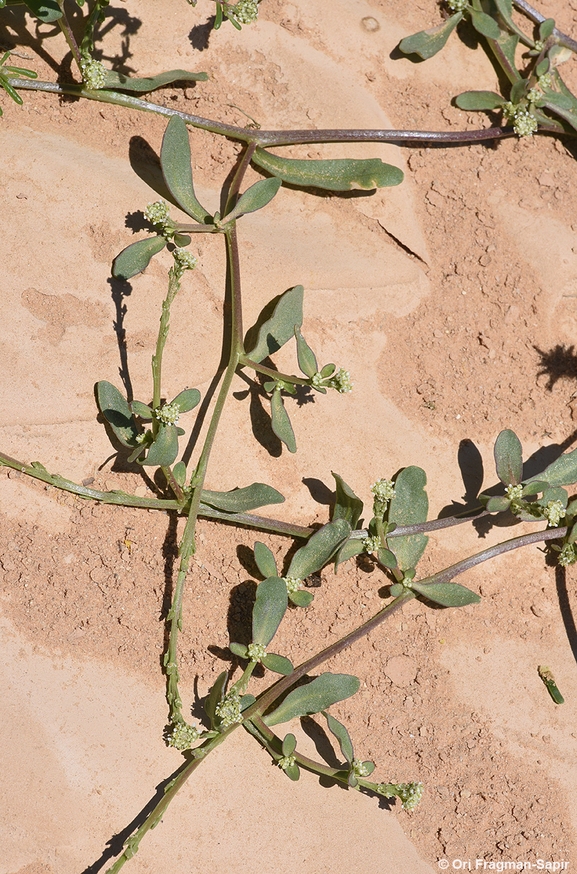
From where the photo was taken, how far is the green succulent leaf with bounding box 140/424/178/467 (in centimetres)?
248

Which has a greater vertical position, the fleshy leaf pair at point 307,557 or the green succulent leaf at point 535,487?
the green succulent leaf at point 535,487

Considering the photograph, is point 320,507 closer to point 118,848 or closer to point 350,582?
point 350,582

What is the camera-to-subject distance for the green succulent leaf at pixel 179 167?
2.76 meters

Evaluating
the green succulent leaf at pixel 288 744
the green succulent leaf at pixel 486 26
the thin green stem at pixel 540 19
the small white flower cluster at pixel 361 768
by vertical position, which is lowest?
the green succulent leaf at pixel 288 744

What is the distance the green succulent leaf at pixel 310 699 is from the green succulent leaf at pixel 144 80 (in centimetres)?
216

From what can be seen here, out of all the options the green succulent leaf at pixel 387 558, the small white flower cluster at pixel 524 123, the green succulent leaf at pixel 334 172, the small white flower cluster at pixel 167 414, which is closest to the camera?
the small white flower cluster at pixel 167 414

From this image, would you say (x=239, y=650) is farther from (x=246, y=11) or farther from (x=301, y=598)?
(x=246, y=11)

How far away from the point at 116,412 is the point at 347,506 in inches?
33.6

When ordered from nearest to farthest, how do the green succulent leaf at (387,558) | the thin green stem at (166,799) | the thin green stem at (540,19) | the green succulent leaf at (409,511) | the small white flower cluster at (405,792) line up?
the thin green stem at (166,799)
the small white flower cluster at (405,792)
the green succulent leaf at (387,558)
the green succulent leaf at (409,511)
the thin green stem at (540,19)

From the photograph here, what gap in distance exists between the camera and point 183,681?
267cm

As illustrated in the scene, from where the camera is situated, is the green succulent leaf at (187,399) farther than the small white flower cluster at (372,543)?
No

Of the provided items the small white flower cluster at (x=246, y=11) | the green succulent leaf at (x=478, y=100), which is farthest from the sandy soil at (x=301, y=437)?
the small white flower cluster at (x=246, y=11)

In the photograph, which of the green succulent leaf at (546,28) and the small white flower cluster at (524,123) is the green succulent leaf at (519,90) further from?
the green succulent leaf at (546,28)

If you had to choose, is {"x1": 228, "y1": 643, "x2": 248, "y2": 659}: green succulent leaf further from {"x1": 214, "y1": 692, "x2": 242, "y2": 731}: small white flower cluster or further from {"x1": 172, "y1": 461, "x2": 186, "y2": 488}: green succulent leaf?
{"x1": 172, "y1": 461, "x2": 186, "y2": 488}: green succulent leaf
